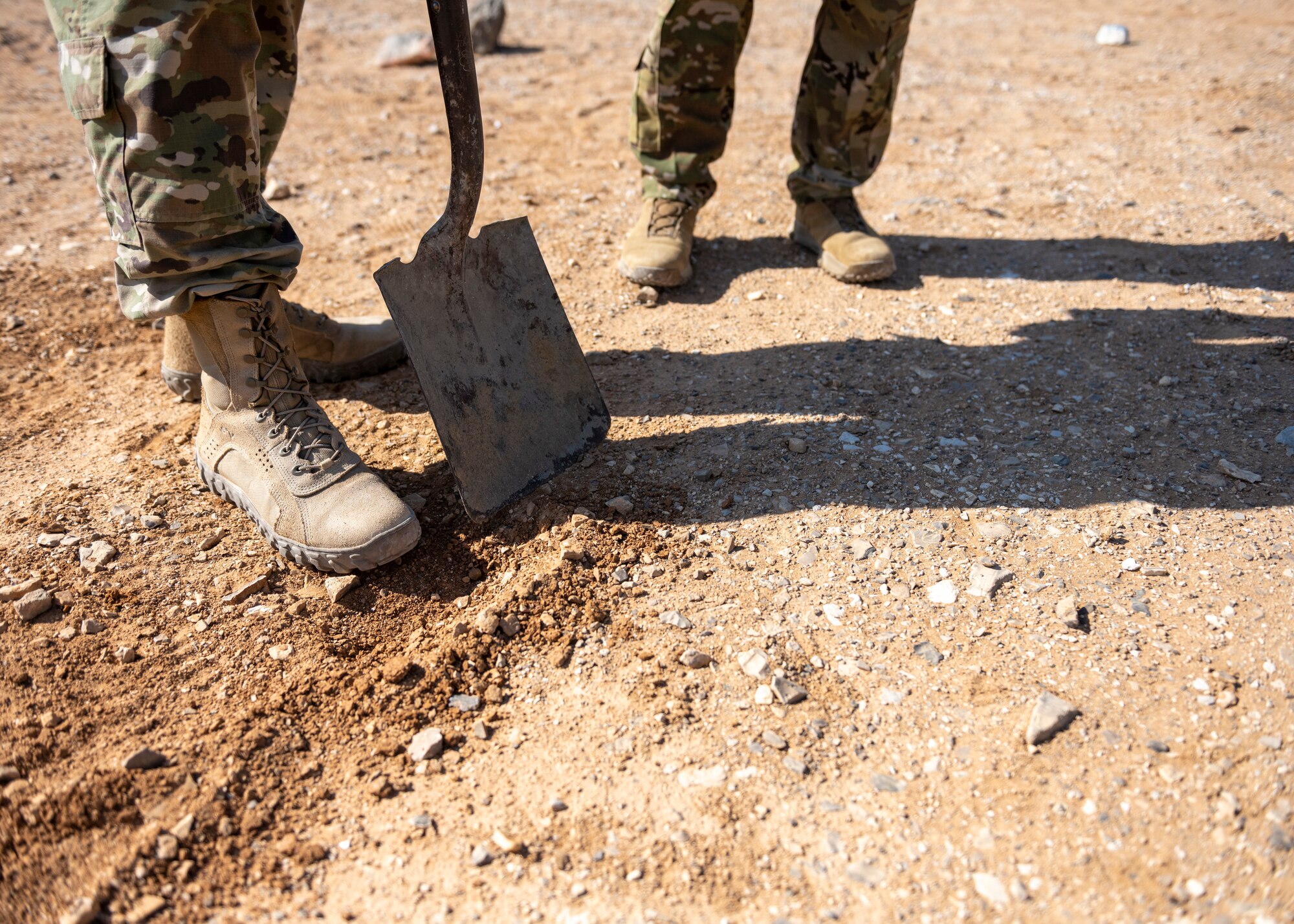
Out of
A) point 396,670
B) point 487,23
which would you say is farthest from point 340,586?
point 487,23

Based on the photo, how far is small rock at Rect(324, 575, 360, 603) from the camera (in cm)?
183

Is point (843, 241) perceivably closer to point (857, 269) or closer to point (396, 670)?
point (857, 269)

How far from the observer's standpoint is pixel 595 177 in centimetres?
391

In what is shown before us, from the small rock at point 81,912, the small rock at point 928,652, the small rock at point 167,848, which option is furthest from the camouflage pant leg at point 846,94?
the small rock at point 81,912

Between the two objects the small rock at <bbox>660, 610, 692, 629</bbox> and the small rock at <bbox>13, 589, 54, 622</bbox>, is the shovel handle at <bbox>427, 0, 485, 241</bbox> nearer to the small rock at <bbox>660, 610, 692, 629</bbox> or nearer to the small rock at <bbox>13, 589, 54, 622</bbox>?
the small rock at <bbox>660, 610, 692, 629</bbox>

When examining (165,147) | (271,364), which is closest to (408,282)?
(271,364)

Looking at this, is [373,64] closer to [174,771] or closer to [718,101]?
[718,101]

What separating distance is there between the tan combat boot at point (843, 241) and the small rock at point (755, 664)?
1734 mm

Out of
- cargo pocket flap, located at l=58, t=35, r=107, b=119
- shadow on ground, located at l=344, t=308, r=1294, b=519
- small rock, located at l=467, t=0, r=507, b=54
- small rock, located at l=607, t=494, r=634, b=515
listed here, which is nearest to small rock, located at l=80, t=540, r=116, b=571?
shadow on ground, located at l=344, t=308, r=1294, b=519

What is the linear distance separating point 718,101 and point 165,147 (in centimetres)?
182

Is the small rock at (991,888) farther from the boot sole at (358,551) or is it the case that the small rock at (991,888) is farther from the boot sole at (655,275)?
the boot sole at (655,275)

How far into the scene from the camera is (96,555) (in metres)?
1.89

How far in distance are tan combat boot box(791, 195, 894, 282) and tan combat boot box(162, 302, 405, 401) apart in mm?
1510

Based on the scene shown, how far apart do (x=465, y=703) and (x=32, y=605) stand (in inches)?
35.5
